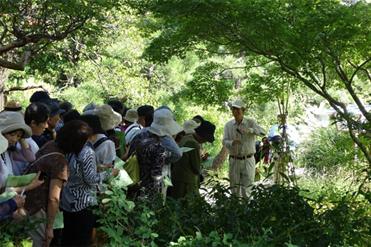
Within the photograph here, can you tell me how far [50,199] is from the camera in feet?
12.1

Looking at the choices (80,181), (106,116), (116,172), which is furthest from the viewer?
(106,116)

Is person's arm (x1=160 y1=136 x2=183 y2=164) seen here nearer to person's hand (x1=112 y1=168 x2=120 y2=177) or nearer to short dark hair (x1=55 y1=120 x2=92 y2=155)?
person's hand (x1=112 y1=168 x2=120 y2=177)

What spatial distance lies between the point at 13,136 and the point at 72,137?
474mm

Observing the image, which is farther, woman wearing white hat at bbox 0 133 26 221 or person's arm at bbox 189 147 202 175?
person's arm at bbox 189 147 202 175

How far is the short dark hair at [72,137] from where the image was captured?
12.4 ft

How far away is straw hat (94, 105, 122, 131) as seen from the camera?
5.64 metres

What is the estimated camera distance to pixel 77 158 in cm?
415

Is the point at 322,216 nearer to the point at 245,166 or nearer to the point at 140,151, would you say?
the point at 140,151

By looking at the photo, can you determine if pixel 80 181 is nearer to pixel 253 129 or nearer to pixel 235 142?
pixel 235 142

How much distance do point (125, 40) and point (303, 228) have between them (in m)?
11.8

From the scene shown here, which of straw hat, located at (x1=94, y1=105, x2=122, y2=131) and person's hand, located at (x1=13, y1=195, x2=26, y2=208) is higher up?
straw hat, located at (x1=94, y1=105, x2=122, y2=131)

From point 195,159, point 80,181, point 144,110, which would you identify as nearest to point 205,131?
point 195,159

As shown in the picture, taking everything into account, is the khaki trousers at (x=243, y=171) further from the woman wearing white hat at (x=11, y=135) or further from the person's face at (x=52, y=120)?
the woman wearing white hat at (x=11, y=135)

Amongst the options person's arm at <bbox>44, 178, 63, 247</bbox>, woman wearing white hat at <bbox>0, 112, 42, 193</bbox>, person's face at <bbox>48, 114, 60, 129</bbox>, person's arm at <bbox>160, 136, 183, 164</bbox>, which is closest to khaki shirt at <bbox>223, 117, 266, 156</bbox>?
person's arm at <bbox>160, 136, 183, 164</bbox>
